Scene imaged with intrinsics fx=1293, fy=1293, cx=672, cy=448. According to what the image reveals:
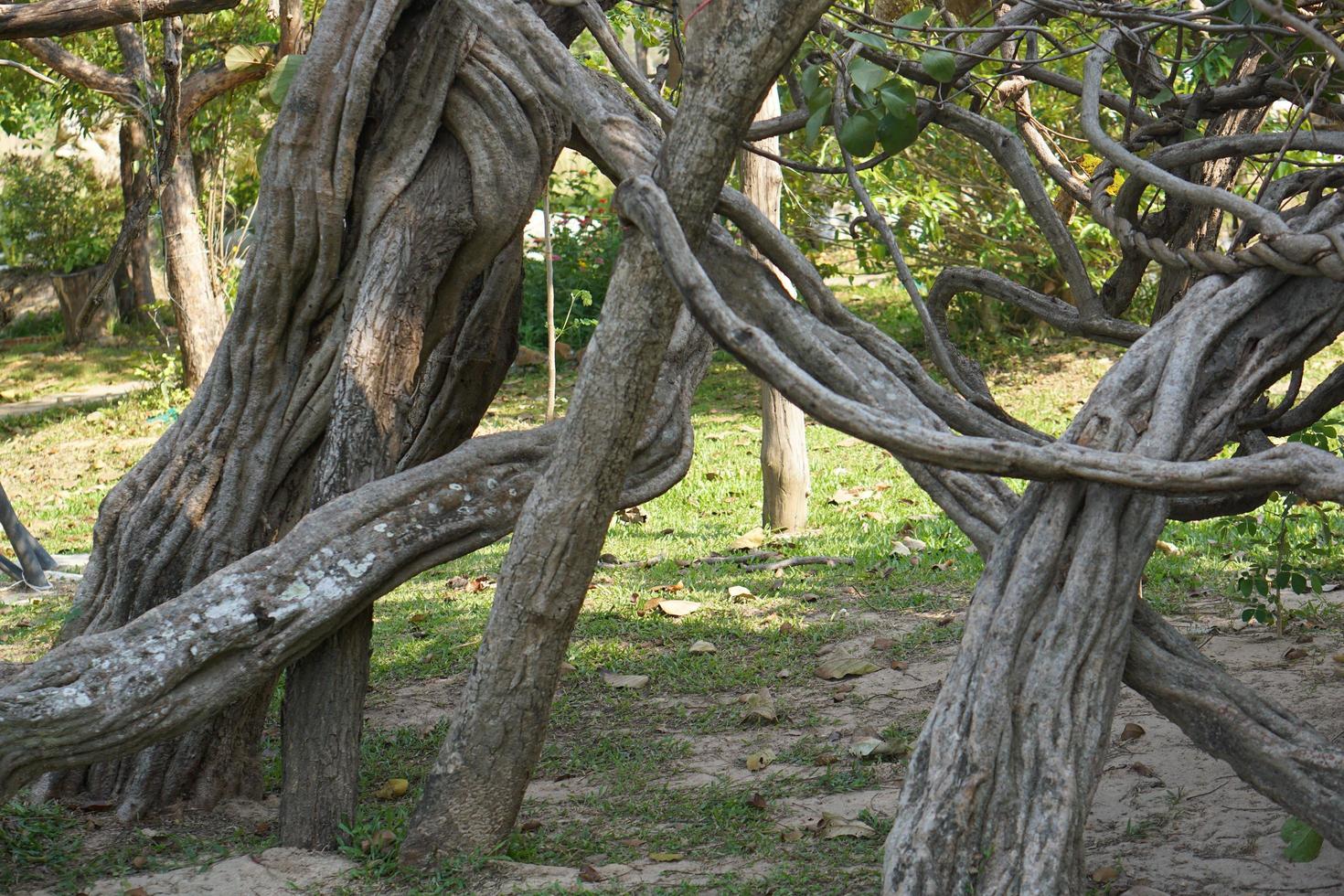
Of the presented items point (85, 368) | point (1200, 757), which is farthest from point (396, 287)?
point (85, 368)

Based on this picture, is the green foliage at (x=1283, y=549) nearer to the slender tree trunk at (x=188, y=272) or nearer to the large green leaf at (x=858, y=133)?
the large green leaf at (x=858, y=133)

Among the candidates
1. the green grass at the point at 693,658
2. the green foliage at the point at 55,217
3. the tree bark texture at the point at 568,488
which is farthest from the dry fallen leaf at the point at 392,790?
the green foliage at the point at 55,217

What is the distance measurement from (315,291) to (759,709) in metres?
2.07

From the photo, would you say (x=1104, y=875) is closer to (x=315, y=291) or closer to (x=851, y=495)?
(x=315, y=291)

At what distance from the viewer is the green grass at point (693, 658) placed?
11.3ft

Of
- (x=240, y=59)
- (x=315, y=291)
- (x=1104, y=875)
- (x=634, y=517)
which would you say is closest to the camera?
(x=1104, y=875)

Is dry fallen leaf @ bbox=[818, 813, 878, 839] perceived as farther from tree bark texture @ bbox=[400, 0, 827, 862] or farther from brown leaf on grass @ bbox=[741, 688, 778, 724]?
brown leaf on grass @ bbox=[741, 688, 778, 724]

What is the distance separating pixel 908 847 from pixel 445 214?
2308mm

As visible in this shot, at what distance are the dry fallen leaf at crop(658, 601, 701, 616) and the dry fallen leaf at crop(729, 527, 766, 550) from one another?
45.6 inches

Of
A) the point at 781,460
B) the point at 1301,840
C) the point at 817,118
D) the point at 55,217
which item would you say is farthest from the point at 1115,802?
the point at 55,217

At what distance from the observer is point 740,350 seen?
2516 mm

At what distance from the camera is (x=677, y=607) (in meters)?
5.87

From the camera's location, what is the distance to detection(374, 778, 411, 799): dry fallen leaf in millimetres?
4016

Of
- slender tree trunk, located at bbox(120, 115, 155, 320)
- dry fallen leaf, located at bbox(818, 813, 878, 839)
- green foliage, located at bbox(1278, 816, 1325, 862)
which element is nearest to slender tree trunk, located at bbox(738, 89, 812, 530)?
dry fallen leaf, located at bbox(818, 813, 878, 839)
